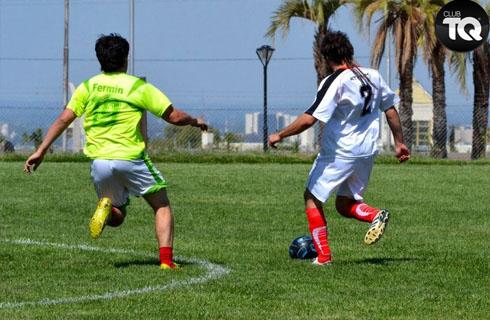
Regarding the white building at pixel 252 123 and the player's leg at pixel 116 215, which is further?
the white building at pixel 252 123

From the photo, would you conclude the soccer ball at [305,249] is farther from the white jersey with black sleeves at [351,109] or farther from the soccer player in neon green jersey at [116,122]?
the soccer player in neon green jersey at [116,122]

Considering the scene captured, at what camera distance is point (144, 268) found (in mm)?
9758

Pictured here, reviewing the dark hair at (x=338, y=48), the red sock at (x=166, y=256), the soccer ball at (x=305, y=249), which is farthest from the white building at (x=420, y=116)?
the red sock at (x=166, y=256)

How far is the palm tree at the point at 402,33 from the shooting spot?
40469mm

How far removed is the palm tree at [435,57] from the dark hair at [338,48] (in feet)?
99.0

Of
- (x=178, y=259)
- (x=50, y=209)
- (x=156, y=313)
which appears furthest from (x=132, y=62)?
(x=156, y=313)

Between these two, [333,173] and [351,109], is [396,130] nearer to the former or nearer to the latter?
[351,109]

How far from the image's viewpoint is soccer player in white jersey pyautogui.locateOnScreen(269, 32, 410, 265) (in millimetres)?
9797

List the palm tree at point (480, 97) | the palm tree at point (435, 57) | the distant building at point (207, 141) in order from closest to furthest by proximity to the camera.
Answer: the distant building at point (207, 141) → the palm tree at point (480, 97) → the palm tree at point (435, 57)

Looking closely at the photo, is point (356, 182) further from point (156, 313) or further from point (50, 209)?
point (50, 209)

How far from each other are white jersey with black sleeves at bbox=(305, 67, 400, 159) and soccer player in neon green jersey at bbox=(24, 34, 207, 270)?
40.3 inches

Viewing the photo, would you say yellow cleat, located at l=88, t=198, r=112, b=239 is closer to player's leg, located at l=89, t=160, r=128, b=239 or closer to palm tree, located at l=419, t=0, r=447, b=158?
player's leg, located at l=89, t=160, r=128, b=239

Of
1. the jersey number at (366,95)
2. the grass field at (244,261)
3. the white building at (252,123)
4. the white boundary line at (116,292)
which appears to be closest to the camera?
the grass field at (244,261)

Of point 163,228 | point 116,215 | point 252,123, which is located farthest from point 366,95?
point 252,123
